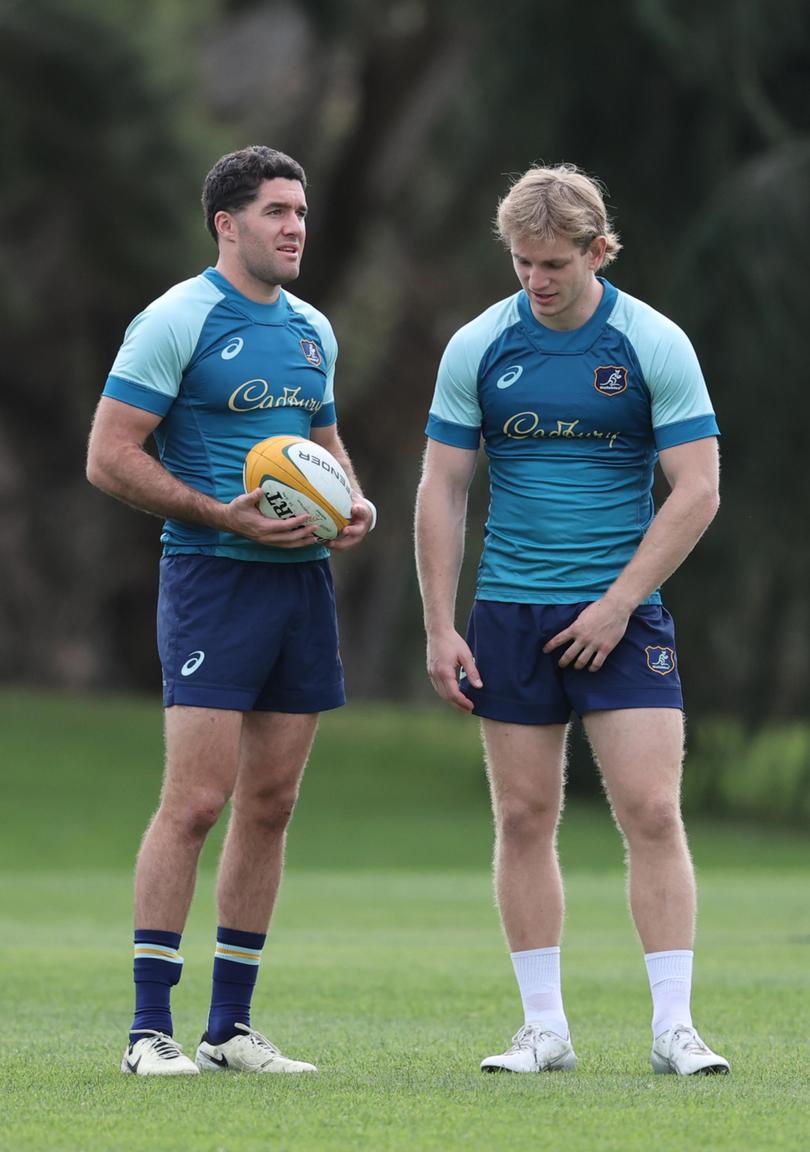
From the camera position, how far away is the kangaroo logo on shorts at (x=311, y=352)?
21.2 feet

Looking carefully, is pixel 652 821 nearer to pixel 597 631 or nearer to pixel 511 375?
pixel 597 631

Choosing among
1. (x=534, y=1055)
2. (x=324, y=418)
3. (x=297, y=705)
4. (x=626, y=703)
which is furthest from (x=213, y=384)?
(x=534, y=1055)

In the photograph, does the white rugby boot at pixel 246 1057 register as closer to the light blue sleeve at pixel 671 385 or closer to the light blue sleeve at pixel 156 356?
the light blue sleeve at pixel 156 356

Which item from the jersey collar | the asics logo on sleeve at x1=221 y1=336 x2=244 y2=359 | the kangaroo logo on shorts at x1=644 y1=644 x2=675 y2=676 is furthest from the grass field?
the jersey collar

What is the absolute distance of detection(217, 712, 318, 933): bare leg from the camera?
6.38 metres

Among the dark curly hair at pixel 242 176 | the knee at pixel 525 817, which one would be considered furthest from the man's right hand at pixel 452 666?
the dark curly hair at pixel 242 176

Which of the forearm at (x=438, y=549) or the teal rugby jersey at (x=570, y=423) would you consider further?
the forearm at (x=438, y=549)

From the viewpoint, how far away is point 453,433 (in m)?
6.32

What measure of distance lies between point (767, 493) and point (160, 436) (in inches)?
544

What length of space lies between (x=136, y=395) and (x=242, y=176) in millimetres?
723

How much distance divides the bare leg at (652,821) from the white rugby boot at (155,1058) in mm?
1314

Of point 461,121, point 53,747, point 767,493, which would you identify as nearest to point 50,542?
point 53,747

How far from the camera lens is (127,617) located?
1405 inches

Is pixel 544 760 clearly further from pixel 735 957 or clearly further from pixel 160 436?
pixel 735 957
